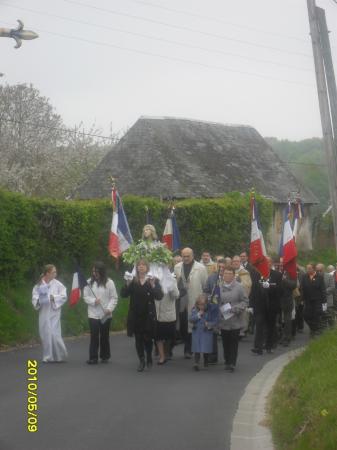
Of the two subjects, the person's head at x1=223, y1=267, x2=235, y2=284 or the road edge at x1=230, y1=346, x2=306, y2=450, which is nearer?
the road edge at x1=230, y1=346, x2=306, y2=450

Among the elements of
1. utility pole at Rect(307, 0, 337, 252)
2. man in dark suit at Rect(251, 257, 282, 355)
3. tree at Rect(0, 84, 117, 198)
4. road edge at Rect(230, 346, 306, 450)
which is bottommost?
road edge at Rect(230, 346, 306, 450)

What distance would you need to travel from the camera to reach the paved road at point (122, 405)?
358 inches

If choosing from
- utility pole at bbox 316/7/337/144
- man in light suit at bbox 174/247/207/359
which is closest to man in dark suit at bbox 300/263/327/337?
utility pole at bbox 316/7/337/144

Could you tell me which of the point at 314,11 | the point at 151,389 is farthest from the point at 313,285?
the point at 151,389

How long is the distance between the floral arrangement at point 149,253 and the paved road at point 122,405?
1.79 m

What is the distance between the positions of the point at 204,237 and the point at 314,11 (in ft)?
46.9

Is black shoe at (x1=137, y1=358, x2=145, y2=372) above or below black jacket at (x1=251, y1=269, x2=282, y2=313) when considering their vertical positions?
below

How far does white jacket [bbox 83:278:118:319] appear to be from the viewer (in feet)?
49.7

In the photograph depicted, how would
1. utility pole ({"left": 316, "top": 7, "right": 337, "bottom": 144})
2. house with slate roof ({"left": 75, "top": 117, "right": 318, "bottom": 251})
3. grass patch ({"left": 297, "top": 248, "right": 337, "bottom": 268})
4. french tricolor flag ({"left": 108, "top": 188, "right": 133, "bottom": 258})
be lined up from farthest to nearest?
grass patch ({"left": 297, "top": 248, "right": 337, "bottom": 268})
house with slate roof ({"left": 75, "top": 117, "right": 318, "bottom": 251})
french tricolor flag ({"left": 108, "top": 188, "right": 133, "bottom": 258})
utility pole ({"left": 316, "top": 7, "right": 337, "bottom": 144})

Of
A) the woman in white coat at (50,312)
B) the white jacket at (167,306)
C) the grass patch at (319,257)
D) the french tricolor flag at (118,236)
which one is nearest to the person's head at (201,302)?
the white jacket at (167,306)

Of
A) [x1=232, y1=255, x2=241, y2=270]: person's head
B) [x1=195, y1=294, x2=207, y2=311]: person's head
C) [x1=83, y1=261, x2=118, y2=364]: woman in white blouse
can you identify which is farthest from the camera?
[x1=232, y1=255, x2=241, y2=270]: person's head

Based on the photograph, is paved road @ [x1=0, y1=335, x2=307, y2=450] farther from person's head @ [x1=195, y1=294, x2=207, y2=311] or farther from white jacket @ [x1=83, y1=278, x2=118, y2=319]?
person's head @ [x1=195, y1=294, x2=207, y2=311]

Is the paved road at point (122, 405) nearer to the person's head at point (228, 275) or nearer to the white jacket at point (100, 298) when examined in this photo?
the white jacket at point (100, 298)

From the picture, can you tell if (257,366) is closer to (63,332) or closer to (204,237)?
(63,332)
